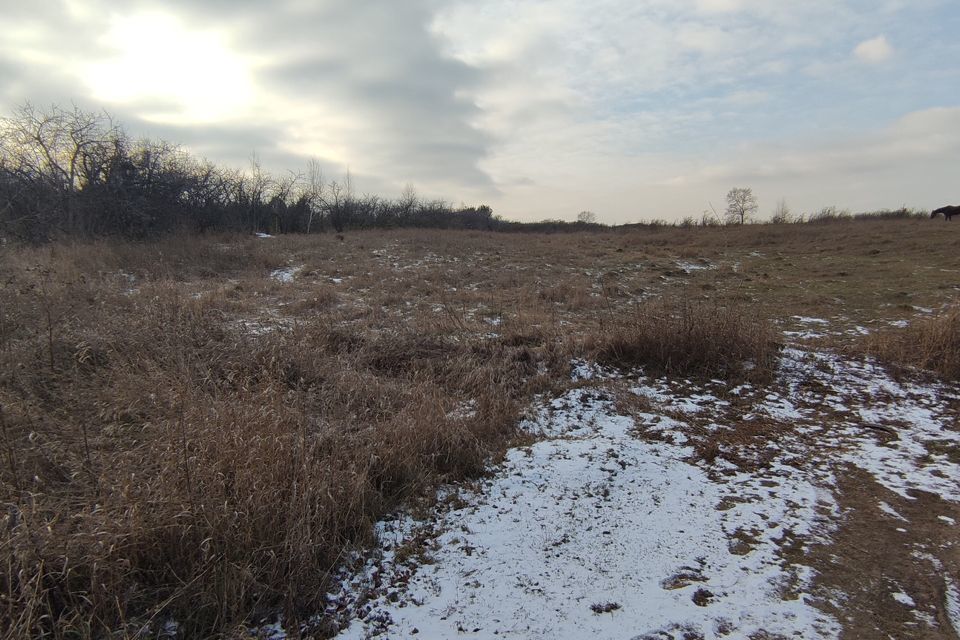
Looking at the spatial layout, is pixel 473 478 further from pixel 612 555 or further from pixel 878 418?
pixel 878 418

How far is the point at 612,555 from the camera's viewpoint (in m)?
2.38

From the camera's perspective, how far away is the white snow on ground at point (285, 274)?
12167 mm

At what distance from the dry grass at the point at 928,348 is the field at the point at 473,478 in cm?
3

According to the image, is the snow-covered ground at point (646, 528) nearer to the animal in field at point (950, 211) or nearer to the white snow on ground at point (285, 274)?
the white snow on ground at point (285, 274)

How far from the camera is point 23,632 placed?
1.60 m

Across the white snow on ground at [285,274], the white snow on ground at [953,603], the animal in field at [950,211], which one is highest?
the animal in field at [950,211]

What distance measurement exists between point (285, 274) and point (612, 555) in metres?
13.0

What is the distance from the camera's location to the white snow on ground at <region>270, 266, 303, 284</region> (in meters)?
12.2

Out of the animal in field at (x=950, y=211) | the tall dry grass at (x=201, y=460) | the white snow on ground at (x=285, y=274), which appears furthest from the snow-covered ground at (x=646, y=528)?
the animal in field at (x=950, y=211)

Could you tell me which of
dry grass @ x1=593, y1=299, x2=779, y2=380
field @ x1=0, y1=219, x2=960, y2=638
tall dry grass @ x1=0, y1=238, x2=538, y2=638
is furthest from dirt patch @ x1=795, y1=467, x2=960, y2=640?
dry grass @ x1=593, y1=299, x2=779, y2=380

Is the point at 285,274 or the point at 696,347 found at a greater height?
the point at 285,274

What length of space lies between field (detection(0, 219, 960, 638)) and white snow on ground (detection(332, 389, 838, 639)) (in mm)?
14

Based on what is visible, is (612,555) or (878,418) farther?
(878,418)

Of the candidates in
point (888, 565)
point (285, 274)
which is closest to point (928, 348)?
point (888, 565)
